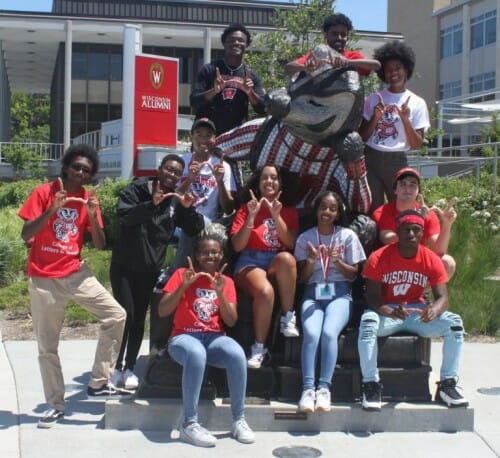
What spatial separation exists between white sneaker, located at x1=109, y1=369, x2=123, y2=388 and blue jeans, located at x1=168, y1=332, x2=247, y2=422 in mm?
899

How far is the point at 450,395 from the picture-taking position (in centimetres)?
429

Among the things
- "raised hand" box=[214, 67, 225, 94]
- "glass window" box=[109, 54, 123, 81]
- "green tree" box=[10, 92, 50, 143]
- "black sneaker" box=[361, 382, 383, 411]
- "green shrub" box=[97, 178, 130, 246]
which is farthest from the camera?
"green tree" box=[10, 92, 50, 143]

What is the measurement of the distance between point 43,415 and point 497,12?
120 ft

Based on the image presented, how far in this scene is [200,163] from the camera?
4.90m

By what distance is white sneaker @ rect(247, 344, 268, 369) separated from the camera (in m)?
4.38

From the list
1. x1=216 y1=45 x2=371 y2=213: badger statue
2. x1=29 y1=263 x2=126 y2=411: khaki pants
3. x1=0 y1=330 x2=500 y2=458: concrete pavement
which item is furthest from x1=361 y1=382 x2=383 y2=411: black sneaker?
x1=29 y1=263 x2=126 y2=411: khaki pants

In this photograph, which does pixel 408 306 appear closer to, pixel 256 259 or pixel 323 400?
pixel 323 400

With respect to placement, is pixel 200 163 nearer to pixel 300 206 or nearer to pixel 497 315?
pixel 300 206

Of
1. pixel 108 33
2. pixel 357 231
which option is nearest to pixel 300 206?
pixel 357 231

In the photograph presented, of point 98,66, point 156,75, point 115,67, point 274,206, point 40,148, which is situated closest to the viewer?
point 274,206

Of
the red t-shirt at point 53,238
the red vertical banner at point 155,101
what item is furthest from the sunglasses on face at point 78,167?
the red vertical banner at point 155,101

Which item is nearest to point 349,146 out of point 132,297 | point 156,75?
point 132,297

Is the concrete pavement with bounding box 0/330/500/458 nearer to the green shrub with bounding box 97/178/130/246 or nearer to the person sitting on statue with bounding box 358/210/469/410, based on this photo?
the person sitting on statue with bounding box 358/210/469/410

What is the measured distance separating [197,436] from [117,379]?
113cm
